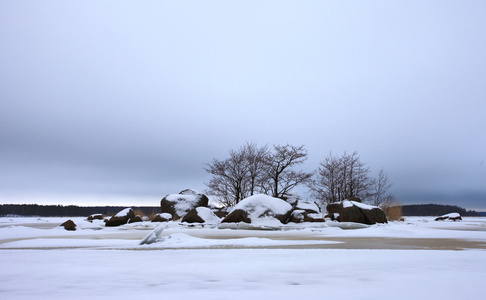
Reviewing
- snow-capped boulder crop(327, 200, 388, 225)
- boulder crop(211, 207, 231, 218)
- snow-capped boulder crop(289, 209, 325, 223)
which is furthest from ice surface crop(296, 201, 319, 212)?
boulder crop(211, 207, 231, 218)

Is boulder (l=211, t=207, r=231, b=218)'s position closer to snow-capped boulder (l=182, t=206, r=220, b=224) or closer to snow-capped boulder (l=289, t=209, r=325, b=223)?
snow-capped boulder (l=182, t=206, r=220, b=224)

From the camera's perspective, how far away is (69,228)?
A: 1077 cm

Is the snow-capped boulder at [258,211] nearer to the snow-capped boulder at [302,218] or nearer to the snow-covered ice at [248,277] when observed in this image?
the snow-capped boulder at [302,218]

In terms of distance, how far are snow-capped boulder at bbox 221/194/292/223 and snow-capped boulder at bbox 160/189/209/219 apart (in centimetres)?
865

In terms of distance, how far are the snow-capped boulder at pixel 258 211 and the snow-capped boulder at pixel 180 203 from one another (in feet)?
28.4

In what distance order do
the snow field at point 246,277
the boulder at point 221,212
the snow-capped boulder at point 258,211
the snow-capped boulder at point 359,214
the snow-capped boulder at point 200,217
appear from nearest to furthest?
the snow field at point 246,277, the snow-capped boulder at point 258,211, the snow-capped boulder at point 359,214, the snow-capped boulder at point 200,217, the boulder at point 221,212

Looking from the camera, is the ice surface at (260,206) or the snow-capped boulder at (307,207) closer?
the ice surface at (260,206)

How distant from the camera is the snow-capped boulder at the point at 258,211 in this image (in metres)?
15.4

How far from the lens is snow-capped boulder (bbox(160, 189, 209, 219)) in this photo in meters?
23.5

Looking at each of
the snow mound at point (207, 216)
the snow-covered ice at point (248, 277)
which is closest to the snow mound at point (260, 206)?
the snow mound at point (207, 216)

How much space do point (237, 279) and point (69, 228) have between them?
33.5ft

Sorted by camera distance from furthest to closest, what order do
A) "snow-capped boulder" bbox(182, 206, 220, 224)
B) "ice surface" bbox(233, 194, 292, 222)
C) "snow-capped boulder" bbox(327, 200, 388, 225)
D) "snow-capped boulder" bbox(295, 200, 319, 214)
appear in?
"snow-capped boulder" bbox(295, 200, 319, 214) → "snow-capped boulder" bbox(182, 206, 220, 224) → "snow-capped boulder" bbox(327, 200, 388, 225) → "ice surface" bbox(233, 194, 292, 222)

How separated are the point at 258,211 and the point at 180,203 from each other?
990cm

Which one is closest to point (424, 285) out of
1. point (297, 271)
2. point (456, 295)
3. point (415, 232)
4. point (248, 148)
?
point (456, 295)
